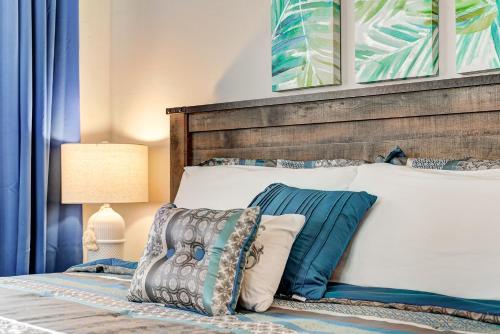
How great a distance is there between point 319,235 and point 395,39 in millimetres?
836

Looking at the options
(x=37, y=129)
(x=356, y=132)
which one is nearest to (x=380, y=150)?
(x=356, y=132)

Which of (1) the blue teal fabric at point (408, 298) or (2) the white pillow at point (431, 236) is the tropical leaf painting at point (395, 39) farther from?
(1) the blue teal fabric at point (408, 298)

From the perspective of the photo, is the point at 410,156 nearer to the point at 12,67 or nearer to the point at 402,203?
the point at 402,203

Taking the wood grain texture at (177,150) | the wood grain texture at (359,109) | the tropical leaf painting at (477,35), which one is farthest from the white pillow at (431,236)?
the wood grain texture at (177,150)

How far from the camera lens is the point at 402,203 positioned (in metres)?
2.13

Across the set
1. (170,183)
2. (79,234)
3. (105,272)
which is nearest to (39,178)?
(79,234)

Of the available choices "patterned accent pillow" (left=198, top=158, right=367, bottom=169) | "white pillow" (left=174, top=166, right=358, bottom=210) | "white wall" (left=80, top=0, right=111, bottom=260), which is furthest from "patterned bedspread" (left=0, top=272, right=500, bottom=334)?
"white wall" (left=80, top=0, right=111, bottom=260)

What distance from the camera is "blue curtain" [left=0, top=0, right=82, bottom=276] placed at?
323 cm

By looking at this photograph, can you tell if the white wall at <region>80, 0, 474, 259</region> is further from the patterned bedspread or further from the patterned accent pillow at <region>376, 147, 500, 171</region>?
the patterned bedspread

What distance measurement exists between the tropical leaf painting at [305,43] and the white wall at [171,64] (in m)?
0.04

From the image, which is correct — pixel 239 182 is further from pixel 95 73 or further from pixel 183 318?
pixel 95 73

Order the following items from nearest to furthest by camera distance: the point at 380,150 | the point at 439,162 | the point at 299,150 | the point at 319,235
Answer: the point at 319,235
the point at 439,162
the point at 380,150
the point at 299,150

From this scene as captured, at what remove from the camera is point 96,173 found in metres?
3.23

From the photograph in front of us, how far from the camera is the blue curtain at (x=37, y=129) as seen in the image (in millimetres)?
3230
